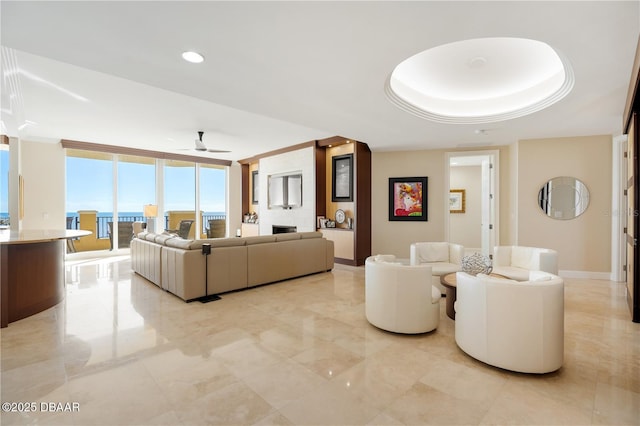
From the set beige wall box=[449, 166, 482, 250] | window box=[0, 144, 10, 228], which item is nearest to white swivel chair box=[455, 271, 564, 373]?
beige wall box=[449, 166, 482, 250]

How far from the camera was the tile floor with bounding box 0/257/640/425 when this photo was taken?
181 centimetres

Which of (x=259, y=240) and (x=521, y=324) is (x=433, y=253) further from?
(x=259, y=240)

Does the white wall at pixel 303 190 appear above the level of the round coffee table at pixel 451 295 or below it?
above

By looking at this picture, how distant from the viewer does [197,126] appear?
5875 mm

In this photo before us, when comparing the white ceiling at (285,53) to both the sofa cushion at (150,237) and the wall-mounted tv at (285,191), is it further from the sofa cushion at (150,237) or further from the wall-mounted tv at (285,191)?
the wall-mounted tv at (285,191)

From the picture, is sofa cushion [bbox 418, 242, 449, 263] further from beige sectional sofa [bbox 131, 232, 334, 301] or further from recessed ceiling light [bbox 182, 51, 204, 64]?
recessed ceiling light [bbox 182, 51, 204, 64]

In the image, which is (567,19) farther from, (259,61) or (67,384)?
(67,384)

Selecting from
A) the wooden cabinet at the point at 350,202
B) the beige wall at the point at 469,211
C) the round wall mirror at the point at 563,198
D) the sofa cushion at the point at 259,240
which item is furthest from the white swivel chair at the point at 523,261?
the beige wall at the point at 469,211

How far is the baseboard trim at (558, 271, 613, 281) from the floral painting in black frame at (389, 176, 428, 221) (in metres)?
2.63

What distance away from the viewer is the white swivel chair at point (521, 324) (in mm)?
2182

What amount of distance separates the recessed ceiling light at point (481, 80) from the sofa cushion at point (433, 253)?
1948mm

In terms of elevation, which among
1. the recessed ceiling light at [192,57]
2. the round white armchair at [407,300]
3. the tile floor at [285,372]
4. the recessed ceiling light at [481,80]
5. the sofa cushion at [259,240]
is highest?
the recessed ceiling light at [481,80]

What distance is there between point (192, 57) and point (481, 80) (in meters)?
3.43

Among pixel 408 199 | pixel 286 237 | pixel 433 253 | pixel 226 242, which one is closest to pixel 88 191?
pixel 226 242
